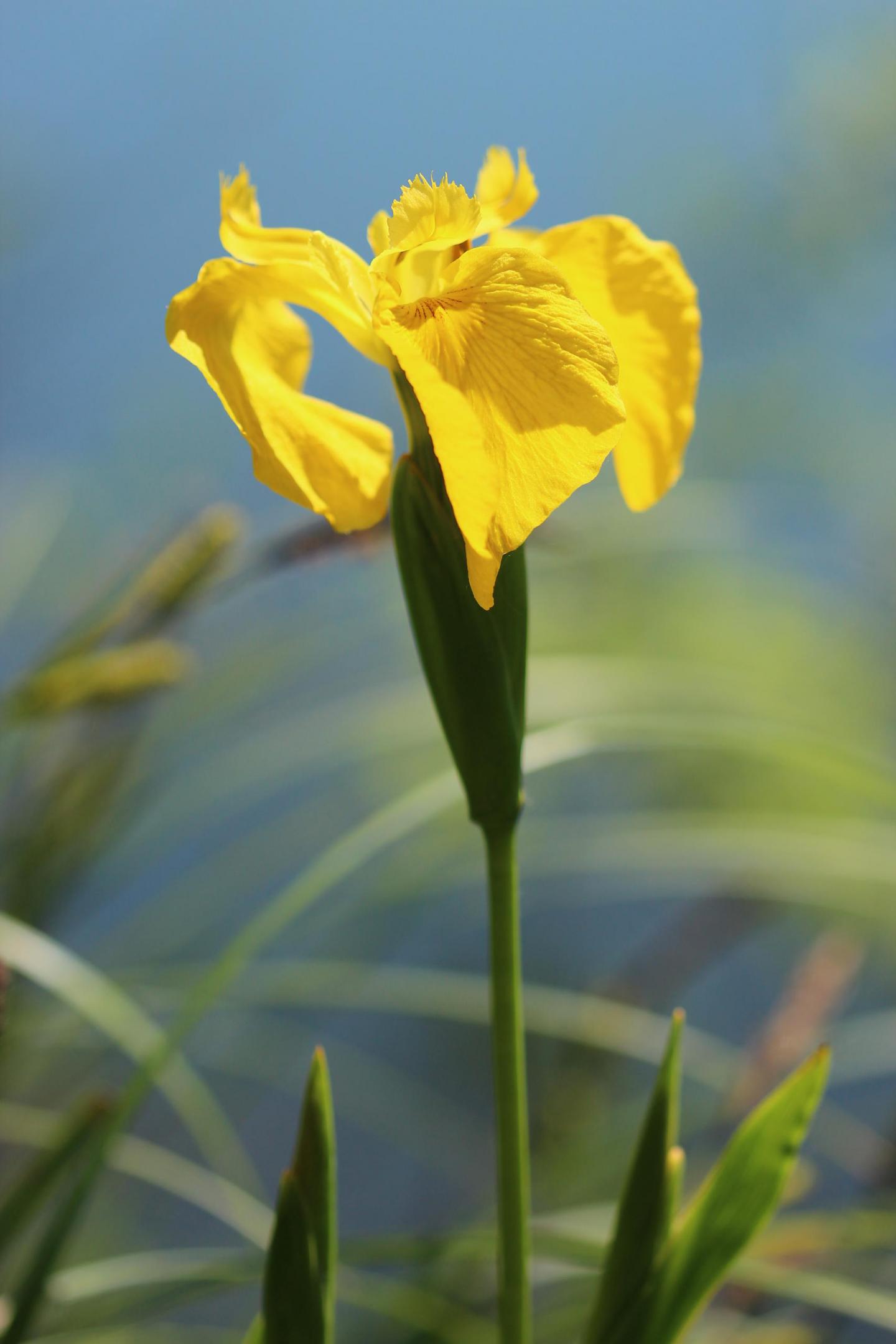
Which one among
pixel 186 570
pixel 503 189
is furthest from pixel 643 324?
pixel 186 570

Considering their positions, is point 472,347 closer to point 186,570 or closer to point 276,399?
point 276,399

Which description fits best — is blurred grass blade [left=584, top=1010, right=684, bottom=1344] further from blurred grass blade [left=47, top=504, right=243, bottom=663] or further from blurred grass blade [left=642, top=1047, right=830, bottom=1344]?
blurred grass blade [left=47, top=504, right=243, bottom=663]

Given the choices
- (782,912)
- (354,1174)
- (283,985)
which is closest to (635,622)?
(782,912)

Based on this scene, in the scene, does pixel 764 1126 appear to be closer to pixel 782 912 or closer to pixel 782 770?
pixel 782 912

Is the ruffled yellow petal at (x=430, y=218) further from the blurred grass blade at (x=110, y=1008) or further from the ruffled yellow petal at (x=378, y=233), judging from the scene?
the blurred grass blade at (x=110, y=1008)

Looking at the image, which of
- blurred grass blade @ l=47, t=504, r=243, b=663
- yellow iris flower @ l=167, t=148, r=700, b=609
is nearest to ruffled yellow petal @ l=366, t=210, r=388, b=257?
yellow iris flower @ l=167, t=148, r=700, b=609

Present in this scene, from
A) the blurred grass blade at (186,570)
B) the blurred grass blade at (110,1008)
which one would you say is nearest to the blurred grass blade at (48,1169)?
the blurred grass blade at (110,1008)
